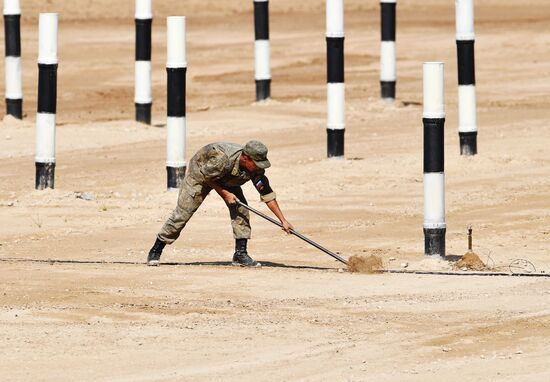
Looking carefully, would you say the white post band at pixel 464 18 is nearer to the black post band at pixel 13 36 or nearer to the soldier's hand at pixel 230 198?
the soldier's hand at pixel 230 198

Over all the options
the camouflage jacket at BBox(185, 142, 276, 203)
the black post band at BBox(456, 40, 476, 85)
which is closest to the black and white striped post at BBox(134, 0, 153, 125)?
the black post band at BBox(456, 40, 476, 85)

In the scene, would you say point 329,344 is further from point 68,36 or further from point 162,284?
point 68,36

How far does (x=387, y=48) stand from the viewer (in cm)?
2345

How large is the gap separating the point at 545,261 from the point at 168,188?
15.6ft

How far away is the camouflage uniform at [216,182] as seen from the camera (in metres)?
12.5

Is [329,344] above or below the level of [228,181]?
below

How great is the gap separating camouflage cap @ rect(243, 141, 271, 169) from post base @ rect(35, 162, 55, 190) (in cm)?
451

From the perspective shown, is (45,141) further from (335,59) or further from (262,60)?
(262,60)

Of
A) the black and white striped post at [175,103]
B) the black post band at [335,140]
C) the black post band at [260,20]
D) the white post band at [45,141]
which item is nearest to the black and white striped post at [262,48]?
the black post band at [260,20]

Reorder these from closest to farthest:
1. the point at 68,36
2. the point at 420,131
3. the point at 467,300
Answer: the point at 467,300 → the point at 420,131 → the point at 68,36

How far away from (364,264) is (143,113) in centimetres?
980

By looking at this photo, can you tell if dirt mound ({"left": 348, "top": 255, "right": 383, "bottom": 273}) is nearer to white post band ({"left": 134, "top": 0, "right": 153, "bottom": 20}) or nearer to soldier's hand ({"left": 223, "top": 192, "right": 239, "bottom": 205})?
soldier's hand ({"left": 223, "top": 192, "right": 239, "bottom": 205})

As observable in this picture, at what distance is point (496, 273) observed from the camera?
39.9ft

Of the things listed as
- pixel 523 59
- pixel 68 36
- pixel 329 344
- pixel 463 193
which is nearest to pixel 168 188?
pixel 463 193
